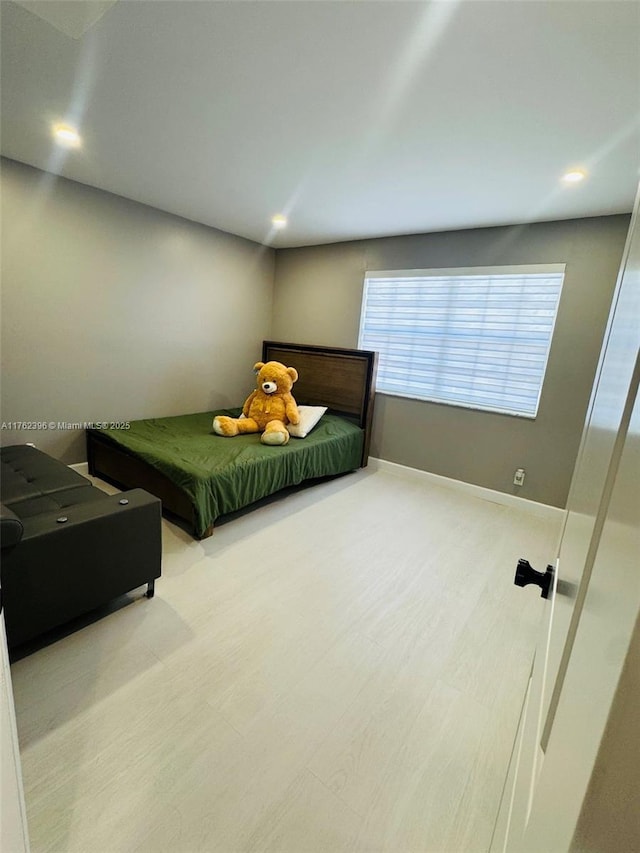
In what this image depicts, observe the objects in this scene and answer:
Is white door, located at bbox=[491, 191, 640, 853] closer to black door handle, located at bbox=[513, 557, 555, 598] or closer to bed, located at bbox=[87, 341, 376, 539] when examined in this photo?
black door handle, located at bbox=[513, 557, 555, 598]

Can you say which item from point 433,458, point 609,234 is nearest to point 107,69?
point 609,234

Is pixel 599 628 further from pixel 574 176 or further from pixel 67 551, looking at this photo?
pixel 574 176

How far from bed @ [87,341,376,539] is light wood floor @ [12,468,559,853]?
1.18 ft

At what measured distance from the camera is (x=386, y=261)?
3777 millimetres

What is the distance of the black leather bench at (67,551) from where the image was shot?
137cm

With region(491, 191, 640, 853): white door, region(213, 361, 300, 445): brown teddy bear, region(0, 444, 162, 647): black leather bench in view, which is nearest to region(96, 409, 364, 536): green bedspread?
region(213, 361, 300, 445): brown teddy bear

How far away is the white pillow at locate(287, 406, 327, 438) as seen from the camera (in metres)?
3.40

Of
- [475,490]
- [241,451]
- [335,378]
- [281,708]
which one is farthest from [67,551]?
[475,490]

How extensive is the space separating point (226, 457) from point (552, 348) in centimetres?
274

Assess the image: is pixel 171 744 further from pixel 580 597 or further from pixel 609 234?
pixel 609 234

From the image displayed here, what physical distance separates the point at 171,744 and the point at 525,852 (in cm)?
123

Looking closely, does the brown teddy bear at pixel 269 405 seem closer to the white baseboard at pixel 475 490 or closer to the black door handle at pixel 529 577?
the white baseboard at pixel 475 490

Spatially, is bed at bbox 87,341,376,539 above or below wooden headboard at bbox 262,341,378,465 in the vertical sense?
below

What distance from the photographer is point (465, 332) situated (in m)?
3.43
